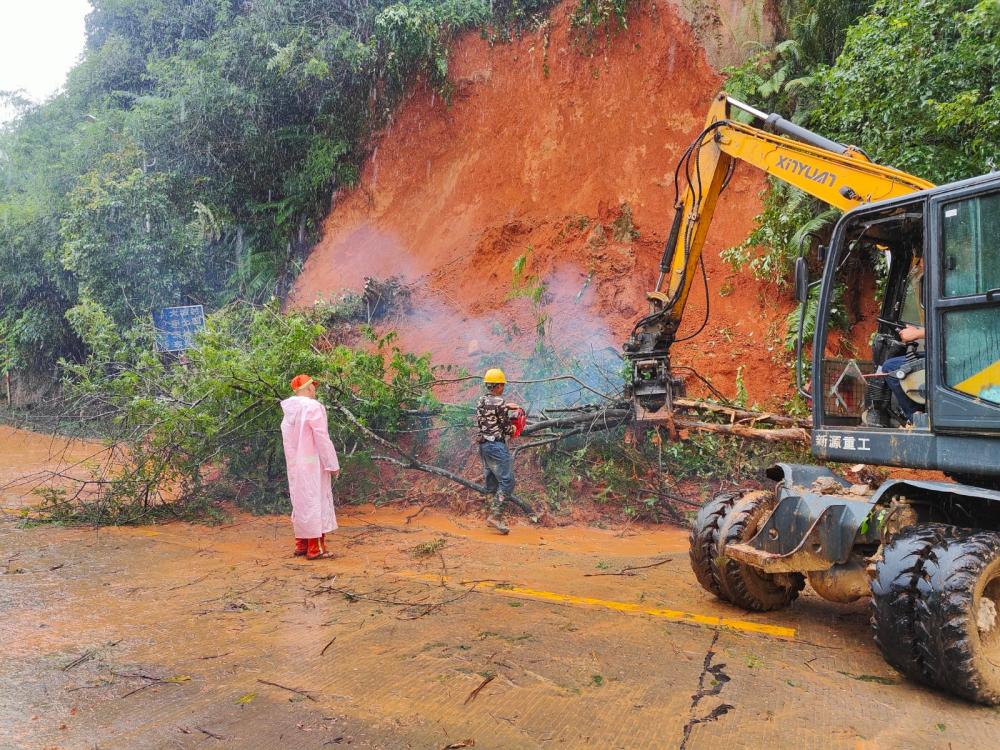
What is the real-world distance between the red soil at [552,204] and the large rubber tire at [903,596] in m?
6.99

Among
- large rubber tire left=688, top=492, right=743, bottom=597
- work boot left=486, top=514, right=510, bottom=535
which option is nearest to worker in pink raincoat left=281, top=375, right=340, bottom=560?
work boot left=486, top=514, right=510, bottom=535

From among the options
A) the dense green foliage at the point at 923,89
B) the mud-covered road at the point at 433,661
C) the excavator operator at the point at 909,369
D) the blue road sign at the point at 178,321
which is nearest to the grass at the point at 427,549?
the mud-covered road at the point at 433,661

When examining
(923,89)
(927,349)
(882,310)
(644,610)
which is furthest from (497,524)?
(923,89)

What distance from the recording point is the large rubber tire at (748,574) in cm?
512

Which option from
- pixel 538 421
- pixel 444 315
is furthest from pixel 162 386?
pixel 444 315

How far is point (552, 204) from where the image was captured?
15.2 metres

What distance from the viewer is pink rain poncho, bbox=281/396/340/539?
7.21 m

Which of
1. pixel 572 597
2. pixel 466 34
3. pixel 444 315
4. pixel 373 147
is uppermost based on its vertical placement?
pixel 466 34

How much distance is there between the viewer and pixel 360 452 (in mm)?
9195

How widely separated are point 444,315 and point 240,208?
7815 mm

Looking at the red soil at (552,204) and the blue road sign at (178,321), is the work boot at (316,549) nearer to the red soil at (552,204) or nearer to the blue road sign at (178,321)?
the red soil at (552,204)

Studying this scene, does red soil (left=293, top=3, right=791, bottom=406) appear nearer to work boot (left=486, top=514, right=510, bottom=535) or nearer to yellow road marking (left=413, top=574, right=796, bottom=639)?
work boot (left=486, top=514, right=510, bottom=535)

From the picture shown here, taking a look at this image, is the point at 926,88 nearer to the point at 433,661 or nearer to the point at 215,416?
the point at 433,661

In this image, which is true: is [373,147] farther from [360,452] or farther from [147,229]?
[360,452]
